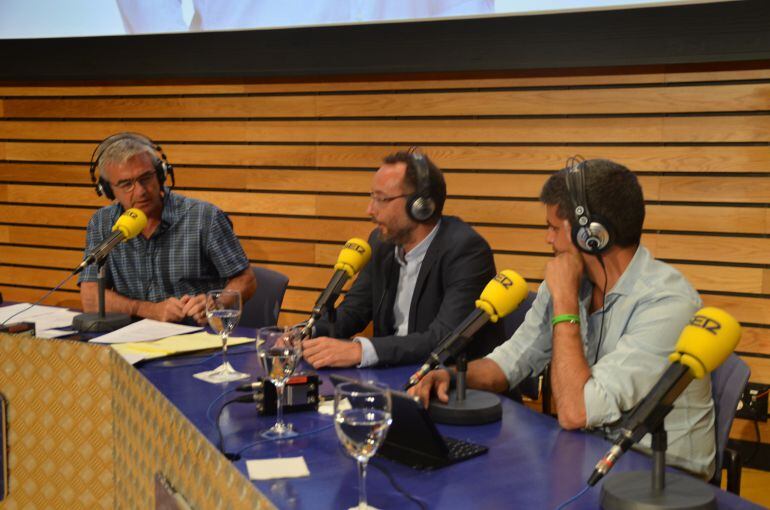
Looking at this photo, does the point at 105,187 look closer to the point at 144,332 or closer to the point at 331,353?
the point at 144,332

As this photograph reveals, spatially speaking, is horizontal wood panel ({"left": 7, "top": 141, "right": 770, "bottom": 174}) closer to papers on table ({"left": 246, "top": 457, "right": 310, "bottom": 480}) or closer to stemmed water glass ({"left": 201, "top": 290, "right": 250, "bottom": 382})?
stemmed water glass ({"left": 201, "top": 290, "right": 250, "bottom": 382})

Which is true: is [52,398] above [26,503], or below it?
above

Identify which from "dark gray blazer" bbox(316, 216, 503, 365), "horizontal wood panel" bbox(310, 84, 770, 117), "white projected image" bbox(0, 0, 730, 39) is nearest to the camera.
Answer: "dark gray blazer" bbox(316, 216, 503, 365)

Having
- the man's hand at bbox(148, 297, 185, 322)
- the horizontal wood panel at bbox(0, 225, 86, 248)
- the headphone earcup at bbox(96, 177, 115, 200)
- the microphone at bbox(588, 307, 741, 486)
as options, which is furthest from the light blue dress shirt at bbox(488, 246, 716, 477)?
the horizontal wood panel at bbox(0, 225, 86, 248)

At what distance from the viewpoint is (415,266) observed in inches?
126

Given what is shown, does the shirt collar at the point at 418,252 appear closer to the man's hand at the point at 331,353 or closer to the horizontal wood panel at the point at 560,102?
the man's hand at the point at 331,353

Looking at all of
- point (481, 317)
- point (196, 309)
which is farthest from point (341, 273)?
point (196, 309)

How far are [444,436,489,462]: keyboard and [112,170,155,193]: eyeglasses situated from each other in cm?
221

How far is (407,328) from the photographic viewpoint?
10.2 ft

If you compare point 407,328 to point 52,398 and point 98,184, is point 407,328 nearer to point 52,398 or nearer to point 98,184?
point 52,398

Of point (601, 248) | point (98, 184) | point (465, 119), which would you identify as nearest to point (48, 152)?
point (98, 184)

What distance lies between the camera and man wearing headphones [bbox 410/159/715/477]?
78.5 inches

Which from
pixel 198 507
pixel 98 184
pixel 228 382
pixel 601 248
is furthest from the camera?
pixel 98 184

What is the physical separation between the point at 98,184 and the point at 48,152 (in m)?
2.24
